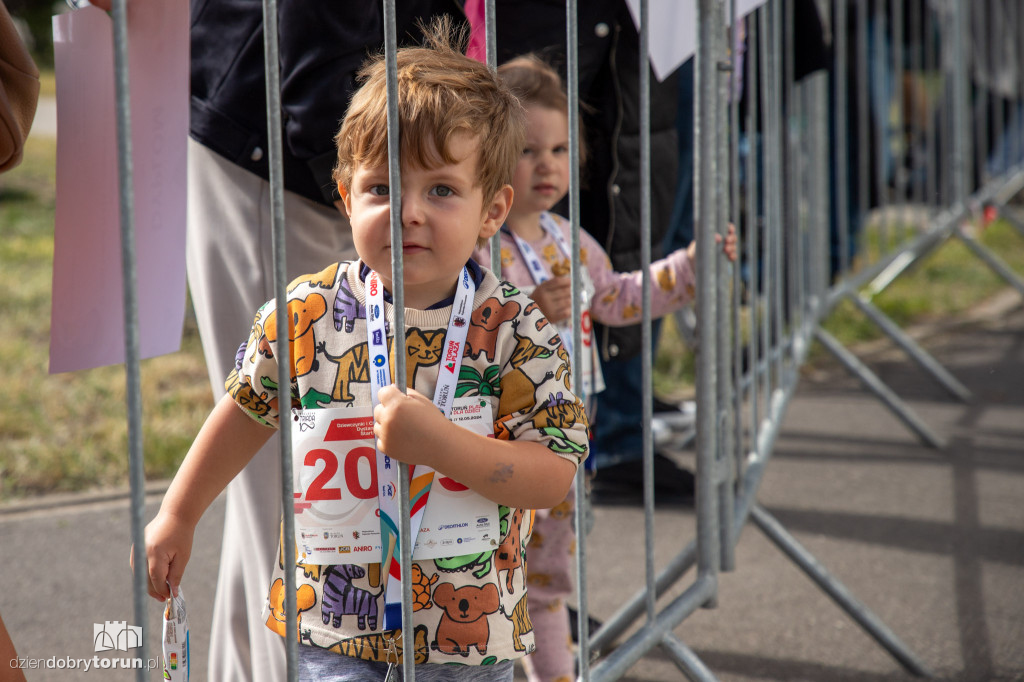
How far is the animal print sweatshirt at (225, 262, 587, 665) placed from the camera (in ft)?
4.68

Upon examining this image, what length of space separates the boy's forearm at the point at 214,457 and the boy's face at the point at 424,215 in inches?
12.1

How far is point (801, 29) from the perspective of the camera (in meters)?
3.50

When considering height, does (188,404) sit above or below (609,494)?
above

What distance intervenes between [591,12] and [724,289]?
0.71 m

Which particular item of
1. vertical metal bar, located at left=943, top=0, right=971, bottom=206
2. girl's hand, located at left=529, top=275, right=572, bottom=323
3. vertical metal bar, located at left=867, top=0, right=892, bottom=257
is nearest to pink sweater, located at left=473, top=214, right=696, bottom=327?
girl's hand, located at left=529, top=275, right=572, bottom=323

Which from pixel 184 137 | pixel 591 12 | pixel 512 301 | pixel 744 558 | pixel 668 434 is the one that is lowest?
pixel 744 558

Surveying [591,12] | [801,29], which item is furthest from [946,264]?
[591,12]

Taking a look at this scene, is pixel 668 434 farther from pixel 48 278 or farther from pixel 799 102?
pixel 48 278

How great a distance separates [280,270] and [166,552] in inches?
19.2

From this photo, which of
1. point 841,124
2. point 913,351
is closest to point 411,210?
point 841,124

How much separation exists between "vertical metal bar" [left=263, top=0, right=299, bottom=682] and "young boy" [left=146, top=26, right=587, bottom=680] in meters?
0.15

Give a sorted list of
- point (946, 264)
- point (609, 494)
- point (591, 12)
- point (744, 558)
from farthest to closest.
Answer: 1. point (946, 264)
2. point (609, 494)
3. point (744, 558)
4. point (591, 12)

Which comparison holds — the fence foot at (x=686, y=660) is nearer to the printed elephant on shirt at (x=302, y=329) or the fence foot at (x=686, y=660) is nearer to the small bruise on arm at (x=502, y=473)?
the small bruise on arm at (x=502, y=473)

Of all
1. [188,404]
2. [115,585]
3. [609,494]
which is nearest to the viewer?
[115,585]
